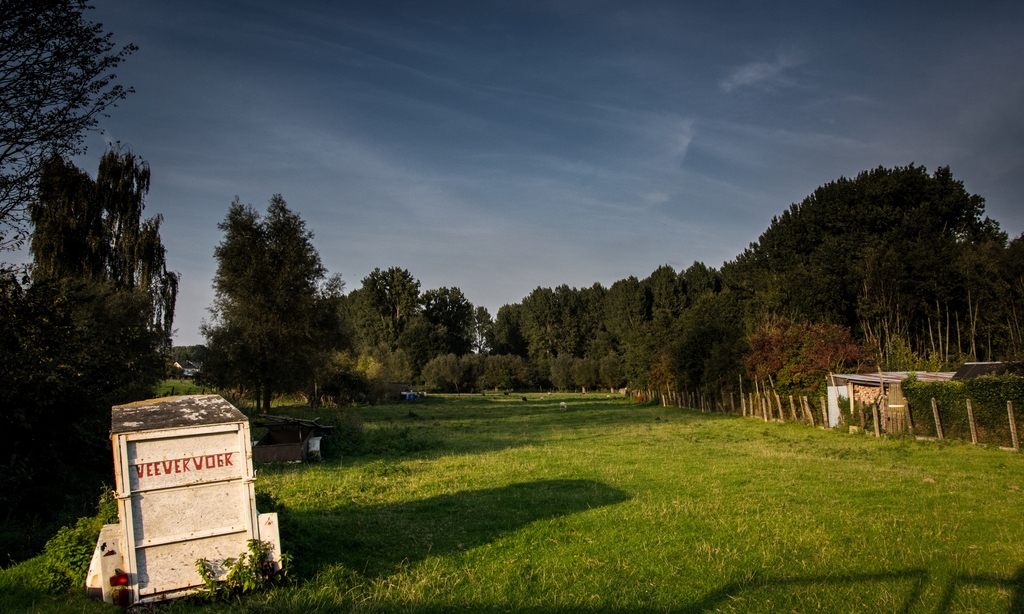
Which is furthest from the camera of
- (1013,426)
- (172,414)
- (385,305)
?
(385,305)

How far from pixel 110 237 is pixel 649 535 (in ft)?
100

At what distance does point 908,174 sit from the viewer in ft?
160

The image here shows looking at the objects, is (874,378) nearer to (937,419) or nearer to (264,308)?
(937,419)

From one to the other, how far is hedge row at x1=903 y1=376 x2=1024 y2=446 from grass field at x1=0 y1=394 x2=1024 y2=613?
5.34ft

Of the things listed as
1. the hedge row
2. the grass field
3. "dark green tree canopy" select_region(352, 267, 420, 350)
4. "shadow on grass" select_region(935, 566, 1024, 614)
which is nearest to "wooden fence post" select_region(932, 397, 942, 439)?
the hedge row

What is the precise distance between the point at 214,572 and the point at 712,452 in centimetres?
1648

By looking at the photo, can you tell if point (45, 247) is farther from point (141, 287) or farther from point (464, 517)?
point (464, 517)

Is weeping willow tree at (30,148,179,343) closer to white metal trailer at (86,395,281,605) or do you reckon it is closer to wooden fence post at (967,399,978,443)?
white metal trailer at (86,395,281,605)

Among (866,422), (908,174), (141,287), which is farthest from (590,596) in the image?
(908,174)

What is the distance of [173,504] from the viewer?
6.46 meters

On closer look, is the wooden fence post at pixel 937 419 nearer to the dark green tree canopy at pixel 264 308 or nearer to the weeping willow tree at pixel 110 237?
the dark green tree canopy at pixel 264 308

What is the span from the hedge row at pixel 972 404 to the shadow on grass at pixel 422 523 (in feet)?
46.2

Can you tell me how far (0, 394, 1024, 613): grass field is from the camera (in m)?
6.54

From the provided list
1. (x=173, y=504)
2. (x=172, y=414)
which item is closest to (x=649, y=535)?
(x=173, y=504)
